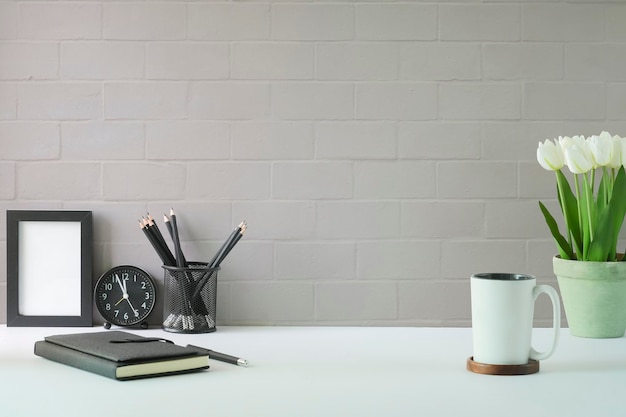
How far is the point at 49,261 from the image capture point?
2266 millimetres

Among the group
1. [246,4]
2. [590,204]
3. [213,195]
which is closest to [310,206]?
[213,195]

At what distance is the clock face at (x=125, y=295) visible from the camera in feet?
7.27

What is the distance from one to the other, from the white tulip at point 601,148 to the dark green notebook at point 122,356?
990 mm

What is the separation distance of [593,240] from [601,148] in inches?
8.4

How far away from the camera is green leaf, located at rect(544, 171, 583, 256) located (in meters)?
2.08

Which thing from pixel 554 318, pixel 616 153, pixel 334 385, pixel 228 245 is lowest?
pixel 334 385

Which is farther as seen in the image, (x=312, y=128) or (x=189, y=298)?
(x=312, y=128)

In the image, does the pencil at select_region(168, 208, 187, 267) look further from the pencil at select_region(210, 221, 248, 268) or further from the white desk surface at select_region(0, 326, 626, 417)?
the white desk surface at select_region(0, 326, 626, 417)

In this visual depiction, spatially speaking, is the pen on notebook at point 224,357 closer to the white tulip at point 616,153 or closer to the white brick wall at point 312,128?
the white brick wall at point 312,128

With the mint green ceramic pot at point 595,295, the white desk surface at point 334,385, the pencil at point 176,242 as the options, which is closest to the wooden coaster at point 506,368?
the white desk surface at point 334,385

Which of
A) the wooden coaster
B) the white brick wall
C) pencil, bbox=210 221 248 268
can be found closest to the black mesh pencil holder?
pencil, bbox=210 221 248 268

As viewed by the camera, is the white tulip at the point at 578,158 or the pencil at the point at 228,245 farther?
the pencil at the point at 228,245

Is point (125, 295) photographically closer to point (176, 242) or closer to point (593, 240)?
point (176, 242)

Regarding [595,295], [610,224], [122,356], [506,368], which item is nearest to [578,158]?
[610,224]
